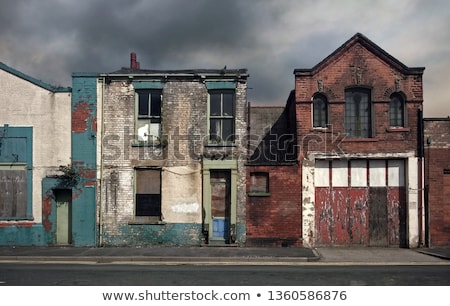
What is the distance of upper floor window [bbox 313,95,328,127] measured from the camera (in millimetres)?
18188

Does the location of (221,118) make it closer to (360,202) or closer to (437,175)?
(360,202)

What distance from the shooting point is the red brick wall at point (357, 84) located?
58.4 feet

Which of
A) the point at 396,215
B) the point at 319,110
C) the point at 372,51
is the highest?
the point at 372,51

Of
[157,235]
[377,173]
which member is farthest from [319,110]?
[157,235]

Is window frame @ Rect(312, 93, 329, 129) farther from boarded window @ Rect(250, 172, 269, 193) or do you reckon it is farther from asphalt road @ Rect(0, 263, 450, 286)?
asphalt road @ Rect(0, 263, 450, 286)

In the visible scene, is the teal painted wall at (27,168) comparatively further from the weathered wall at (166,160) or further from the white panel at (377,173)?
the white panel at (377,173)

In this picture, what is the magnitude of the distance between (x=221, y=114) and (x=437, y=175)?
885cm

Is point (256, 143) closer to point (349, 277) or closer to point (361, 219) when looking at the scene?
point (361, 219)

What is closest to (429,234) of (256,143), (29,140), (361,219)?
(361,219)

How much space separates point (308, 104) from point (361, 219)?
16.4 feet

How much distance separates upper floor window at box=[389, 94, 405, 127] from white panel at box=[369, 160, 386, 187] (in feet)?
5.36

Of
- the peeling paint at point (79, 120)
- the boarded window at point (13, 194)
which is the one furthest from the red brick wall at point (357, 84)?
the boarded window at point (13, 194)

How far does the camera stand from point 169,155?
1812 cm

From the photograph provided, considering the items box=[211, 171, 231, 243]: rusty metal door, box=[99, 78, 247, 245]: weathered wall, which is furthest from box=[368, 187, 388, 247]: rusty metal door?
box=[211, 171, 231, 243]: rusty metal door
